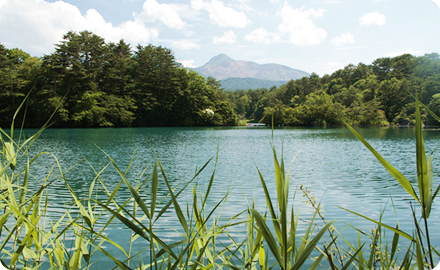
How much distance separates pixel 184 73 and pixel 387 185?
3977 cm

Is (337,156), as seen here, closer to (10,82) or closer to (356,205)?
(356,205)

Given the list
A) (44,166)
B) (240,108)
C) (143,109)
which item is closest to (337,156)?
(44,166)

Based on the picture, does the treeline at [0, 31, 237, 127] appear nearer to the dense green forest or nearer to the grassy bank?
the dense green forest

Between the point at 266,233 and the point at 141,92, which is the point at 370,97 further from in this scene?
the point at 266,233

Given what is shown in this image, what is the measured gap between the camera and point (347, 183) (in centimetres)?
743

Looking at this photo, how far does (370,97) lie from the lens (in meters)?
46.7

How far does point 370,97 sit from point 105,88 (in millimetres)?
39563

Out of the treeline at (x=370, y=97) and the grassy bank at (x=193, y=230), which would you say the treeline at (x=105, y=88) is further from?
the grassy bank at (x=193, y=230)

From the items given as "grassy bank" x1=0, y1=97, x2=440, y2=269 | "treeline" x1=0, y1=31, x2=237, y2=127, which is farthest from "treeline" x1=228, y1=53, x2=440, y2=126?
"grassy bank" x1=0, y1=97, x2=440, y2=269

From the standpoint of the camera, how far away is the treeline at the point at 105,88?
34.3m

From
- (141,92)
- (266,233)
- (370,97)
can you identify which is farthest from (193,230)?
(370,97)

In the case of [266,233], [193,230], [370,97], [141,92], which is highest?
[141,92]

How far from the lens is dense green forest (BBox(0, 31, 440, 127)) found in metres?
34.5

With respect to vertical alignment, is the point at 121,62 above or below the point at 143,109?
above
